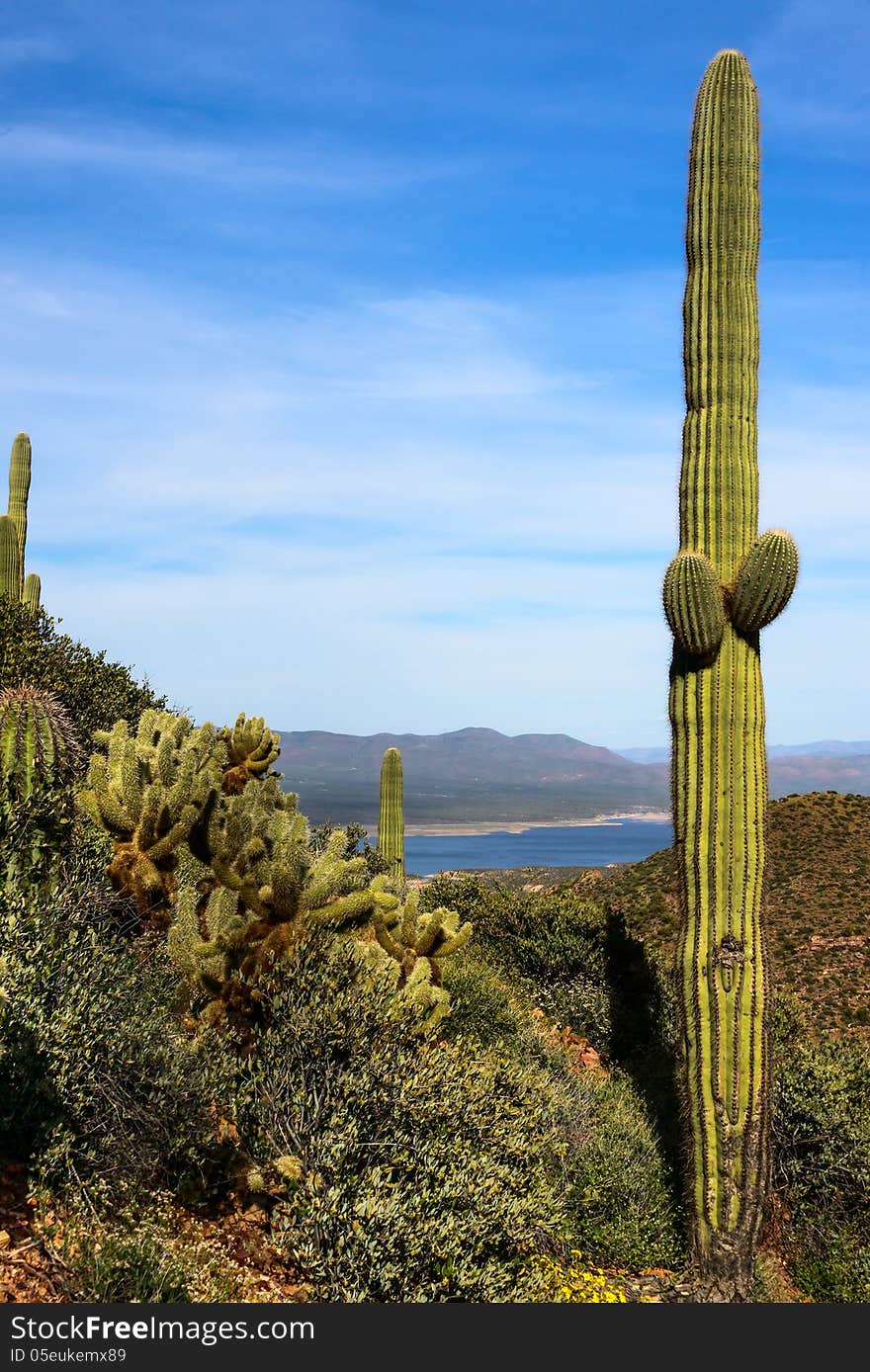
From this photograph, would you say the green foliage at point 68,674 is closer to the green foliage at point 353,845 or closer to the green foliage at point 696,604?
the green foliage at point 353,845

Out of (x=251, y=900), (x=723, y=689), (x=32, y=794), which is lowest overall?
(x=251, y=900)

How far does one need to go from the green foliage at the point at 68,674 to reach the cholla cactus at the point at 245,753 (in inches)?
133

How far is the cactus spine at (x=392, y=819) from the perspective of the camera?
1861 centimetres

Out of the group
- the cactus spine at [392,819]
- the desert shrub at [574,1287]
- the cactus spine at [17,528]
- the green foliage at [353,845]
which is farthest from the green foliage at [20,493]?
the desert shrub at [574,1287]

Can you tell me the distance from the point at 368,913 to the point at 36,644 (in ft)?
40.4

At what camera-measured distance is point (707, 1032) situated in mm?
9219

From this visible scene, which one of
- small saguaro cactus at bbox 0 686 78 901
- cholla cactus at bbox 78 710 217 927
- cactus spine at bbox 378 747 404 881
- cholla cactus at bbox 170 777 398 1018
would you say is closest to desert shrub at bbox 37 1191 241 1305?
cholla cactus at bbox 170 777 398 1018

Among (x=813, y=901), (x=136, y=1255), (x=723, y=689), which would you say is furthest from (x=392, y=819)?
(x=813, y=901)

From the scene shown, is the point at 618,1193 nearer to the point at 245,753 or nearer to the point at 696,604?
the point at 696,604

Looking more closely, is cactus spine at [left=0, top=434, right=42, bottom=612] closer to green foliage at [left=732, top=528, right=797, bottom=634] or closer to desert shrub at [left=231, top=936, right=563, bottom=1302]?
desert shrub at [left=231, top=936, right=563, bottom=1302]

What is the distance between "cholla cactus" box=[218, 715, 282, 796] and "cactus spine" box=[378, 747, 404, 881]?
3762mm

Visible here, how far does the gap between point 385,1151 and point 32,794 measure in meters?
4.90

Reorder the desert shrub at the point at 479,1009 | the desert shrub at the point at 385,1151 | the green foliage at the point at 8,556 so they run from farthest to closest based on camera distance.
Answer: the green foliage at the point at 8,556, the desert shrub at the point at 479,1009, the desert shrub at the point at 385,1151

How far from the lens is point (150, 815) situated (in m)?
10.7
